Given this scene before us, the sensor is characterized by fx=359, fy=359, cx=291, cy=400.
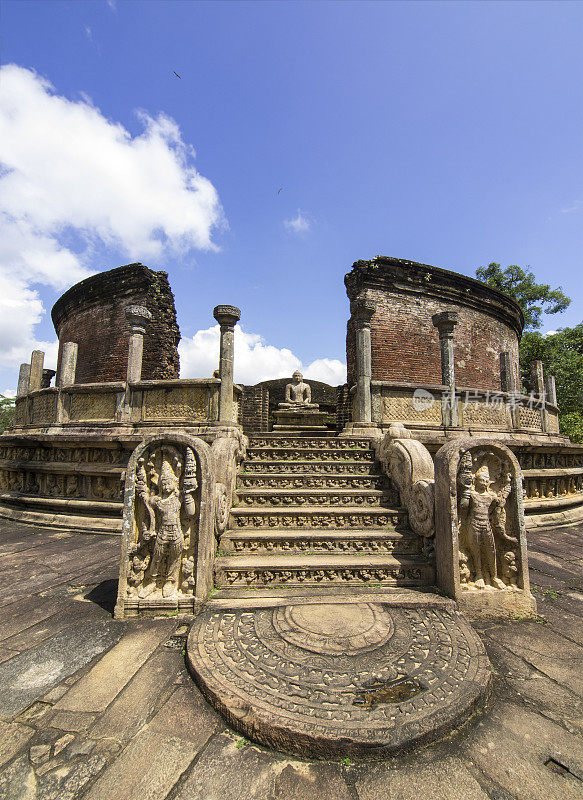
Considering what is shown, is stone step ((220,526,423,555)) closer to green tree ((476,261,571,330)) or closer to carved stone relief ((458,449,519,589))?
carved stone relief ((458,449,519,589))

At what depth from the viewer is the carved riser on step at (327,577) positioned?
126 inches

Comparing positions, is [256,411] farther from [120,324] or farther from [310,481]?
[310,481]

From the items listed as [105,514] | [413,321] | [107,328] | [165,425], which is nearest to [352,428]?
[165,425]

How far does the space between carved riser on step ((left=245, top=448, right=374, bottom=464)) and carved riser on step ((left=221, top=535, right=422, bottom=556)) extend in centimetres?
183

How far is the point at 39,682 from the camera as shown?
2.07m

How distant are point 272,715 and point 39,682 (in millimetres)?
1413

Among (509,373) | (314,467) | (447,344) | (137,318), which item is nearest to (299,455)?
(314,467)

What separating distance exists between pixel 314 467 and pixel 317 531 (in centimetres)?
127

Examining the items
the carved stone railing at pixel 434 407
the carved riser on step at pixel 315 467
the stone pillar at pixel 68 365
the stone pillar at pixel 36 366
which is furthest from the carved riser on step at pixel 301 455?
the stone pillar at pixel 36 366

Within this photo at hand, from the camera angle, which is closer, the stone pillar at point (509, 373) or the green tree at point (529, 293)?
the stone pillar at point (509, 373)

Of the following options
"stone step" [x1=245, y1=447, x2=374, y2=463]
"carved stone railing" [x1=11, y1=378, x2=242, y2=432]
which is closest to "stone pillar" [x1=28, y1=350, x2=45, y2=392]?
"carved stone railing" [x1=11, y1=378, x2=242, y2=432]

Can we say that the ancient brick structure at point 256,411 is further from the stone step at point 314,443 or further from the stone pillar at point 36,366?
the stone step at point 314,443

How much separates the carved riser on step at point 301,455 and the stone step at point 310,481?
2.27ft

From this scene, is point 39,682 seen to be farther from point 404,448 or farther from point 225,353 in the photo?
point 225,353
